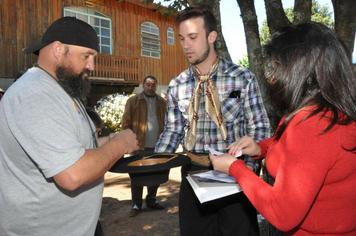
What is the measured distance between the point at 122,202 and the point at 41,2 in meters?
11.4

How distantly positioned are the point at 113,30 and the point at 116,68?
6.60 ft

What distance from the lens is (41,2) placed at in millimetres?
13828

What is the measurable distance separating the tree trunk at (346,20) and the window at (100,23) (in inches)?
516

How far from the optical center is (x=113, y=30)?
16359mm

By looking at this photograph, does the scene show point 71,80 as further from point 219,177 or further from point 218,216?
point 218,216

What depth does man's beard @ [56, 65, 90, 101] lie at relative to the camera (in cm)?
193

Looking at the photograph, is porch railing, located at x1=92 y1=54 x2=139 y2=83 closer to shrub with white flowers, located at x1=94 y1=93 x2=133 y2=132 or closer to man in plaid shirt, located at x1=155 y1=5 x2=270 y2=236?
shrub with white flowers, located at x1=94 y1=93 x2=133 y2=132

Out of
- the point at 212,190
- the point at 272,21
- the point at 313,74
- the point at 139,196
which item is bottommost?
the point at 139,196

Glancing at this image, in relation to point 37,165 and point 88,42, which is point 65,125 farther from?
point 88,42

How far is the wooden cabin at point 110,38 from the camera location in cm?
1312

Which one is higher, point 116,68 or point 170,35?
point 170,35

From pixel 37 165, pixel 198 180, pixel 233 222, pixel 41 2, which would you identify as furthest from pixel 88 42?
pixel 41 2

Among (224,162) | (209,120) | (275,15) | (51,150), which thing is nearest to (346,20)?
(275,15)

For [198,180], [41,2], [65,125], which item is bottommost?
[198,180]
